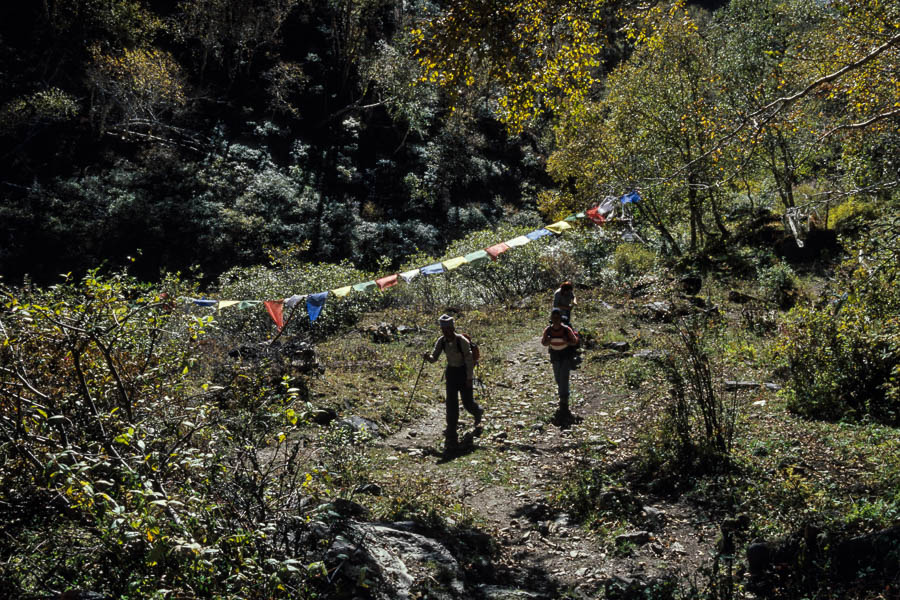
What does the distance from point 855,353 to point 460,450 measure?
16.8ft

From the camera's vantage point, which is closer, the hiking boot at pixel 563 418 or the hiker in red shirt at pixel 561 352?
the hiker in red shirt at pixel 561 352

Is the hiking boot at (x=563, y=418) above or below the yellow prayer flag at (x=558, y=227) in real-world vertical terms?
below

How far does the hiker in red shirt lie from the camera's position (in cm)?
841

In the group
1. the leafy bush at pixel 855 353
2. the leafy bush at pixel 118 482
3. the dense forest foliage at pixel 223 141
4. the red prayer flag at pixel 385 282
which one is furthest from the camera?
the dense forest foliage at pixel 223 141

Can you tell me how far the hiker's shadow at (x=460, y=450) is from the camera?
784 centimetres

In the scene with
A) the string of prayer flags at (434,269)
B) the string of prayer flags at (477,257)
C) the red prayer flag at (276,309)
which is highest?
the string of prayer flags at (477,257)

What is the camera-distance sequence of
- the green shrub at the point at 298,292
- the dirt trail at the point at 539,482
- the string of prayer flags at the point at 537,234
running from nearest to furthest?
the dirt trail at the point at 539,482
the green shrub at the point at 298,292
the string of prayer flags at the point at 537,234

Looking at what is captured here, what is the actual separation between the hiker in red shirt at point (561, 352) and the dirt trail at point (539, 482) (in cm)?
26

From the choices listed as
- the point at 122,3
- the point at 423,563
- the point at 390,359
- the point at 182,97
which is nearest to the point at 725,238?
the point at 390,359

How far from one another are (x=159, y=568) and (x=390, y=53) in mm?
29858

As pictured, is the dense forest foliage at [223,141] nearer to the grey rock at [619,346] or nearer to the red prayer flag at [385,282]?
the red prayer flag at [385,282]

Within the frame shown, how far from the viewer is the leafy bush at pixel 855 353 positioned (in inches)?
264

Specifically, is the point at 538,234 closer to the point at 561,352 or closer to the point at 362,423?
the point at 561,352

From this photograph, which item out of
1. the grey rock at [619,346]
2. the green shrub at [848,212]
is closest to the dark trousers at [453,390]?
the grey rock at [619,346]
